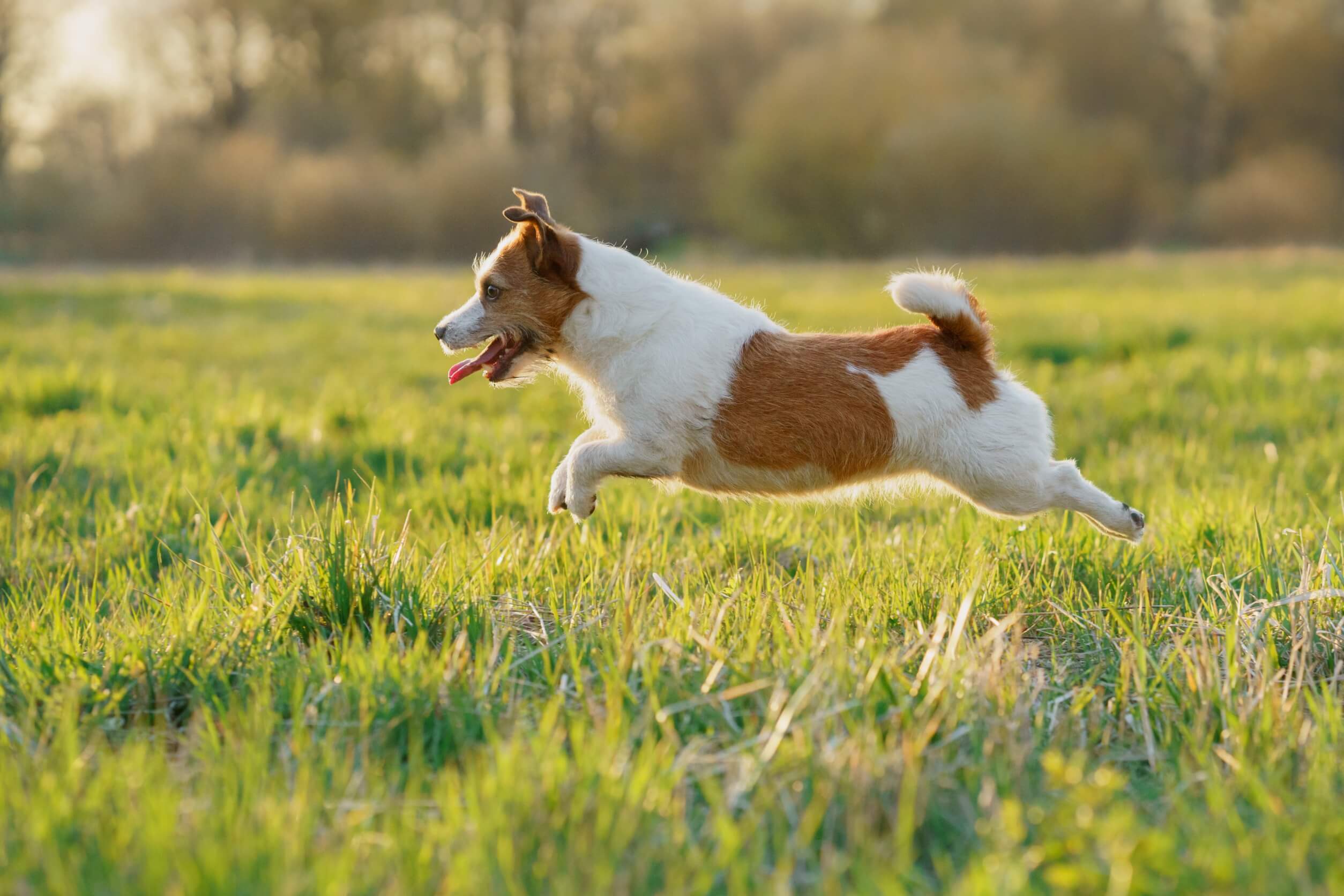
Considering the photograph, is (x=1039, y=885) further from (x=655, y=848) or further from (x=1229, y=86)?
(x=1229, y=86)

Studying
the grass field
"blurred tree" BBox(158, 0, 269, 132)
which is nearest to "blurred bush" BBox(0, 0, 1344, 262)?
"blurred tree" BBox(158, 0, 269, 132)

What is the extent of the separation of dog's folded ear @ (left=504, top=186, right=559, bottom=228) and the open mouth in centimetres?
37

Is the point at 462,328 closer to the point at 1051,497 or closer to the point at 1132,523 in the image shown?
the point at 1051,497

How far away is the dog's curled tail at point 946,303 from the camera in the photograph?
353 cm

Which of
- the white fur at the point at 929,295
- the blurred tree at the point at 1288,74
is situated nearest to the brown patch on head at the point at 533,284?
the white fur at the point at 929,295

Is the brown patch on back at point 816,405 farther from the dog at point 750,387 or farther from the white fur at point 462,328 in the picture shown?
the white fur at point 462,328

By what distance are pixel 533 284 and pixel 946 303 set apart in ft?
4.09

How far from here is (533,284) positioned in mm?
3596

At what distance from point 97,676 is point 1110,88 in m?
38.1

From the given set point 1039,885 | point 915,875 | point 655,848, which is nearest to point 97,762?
point 655,848

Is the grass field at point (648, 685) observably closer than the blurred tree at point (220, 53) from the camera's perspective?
Yes

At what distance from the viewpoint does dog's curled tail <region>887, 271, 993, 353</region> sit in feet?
11.6

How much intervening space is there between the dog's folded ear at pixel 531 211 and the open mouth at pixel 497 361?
0.37 meters

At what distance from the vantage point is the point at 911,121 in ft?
112
